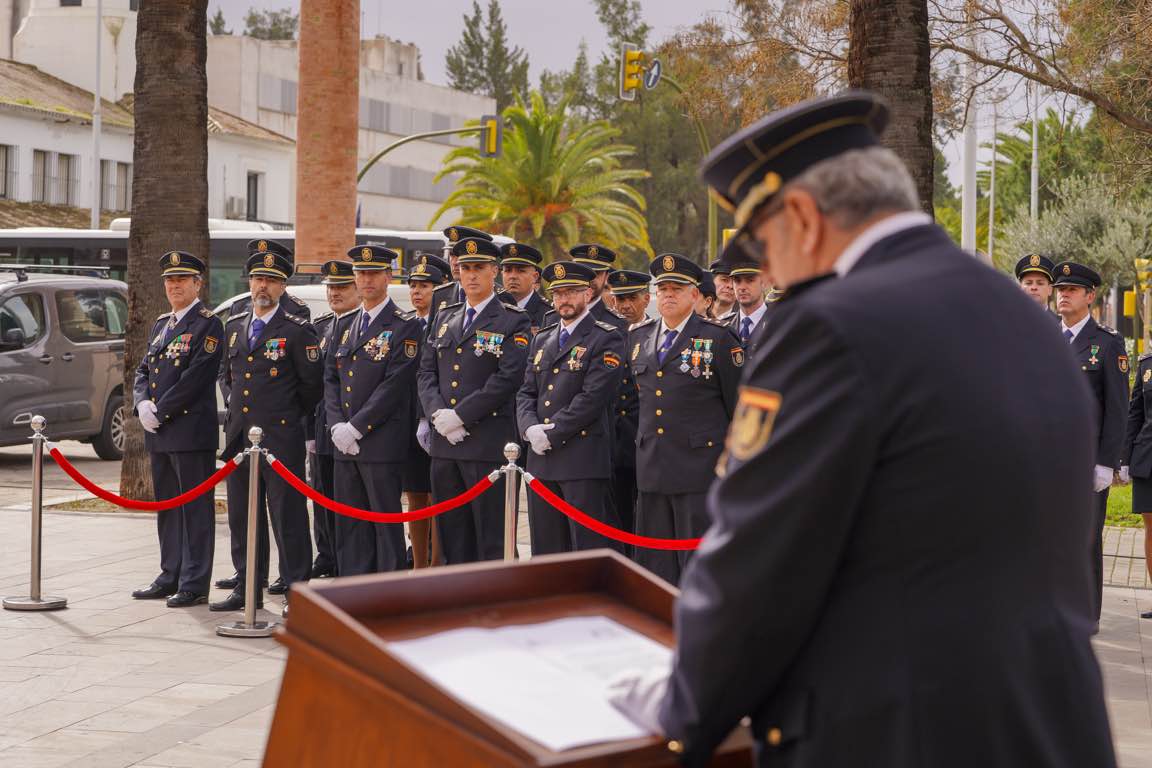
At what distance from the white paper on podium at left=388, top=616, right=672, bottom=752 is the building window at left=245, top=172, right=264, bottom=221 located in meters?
55.6

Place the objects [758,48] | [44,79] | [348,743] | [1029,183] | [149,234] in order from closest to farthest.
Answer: [348,743], [149,234], [758,48], [44,79], [1029,183]

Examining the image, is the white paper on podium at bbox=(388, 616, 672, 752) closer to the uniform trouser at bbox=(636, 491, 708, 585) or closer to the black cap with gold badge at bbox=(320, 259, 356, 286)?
the uniform trouser at bbox=(636, 491, 708, 585)

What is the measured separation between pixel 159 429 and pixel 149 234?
14.7ft

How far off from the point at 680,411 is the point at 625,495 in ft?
5.68

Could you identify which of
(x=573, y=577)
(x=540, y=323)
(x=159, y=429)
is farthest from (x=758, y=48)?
(x=573, y=577)

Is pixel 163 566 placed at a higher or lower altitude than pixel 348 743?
lower

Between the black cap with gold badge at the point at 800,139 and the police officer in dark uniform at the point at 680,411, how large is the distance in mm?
5656

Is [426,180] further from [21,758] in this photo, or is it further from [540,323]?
[21,758]

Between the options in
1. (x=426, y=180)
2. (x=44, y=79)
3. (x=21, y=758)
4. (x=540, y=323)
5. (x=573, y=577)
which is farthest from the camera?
(x=426, y=180)

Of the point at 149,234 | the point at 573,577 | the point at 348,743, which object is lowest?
the point at 348,743

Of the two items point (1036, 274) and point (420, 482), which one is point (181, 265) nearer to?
point (420, 482)

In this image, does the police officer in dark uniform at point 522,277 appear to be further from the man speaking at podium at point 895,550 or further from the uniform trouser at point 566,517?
the man speaking at podium at point 895,550

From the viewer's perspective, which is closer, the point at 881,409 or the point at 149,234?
the point at 881,409

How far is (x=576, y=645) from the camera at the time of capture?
8.51ft
